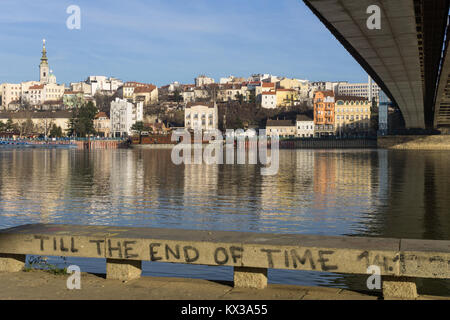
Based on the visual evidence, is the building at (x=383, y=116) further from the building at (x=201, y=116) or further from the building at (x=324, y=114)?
the building at (x=201, y=116)

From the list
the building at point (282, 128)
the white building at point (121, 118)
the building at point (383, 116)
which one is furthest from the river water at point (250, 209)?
the white building at point (121, 118)

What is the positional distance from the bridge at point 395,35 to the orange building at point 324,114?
13226 centimetres

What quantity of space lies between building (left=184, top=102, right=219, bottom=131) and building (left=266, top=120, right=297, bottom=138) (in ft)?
54.9

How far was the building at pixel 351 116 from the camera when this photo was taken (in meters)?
177

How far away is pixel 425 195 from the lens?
2770 cm

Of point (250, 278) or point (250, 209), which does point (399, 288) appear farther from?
point (250, 209)

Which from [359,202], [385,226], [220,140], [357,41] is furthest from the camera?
[220,140]

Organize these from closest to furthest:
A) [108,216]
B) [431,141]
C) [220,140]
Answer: [108,216], [431,141], [220,140]

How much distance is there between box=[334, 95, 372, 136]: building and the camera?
177m

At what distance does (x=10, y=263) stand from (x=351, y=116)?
17496 centimetres

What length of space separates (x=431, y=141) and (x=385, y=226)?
361 ft
